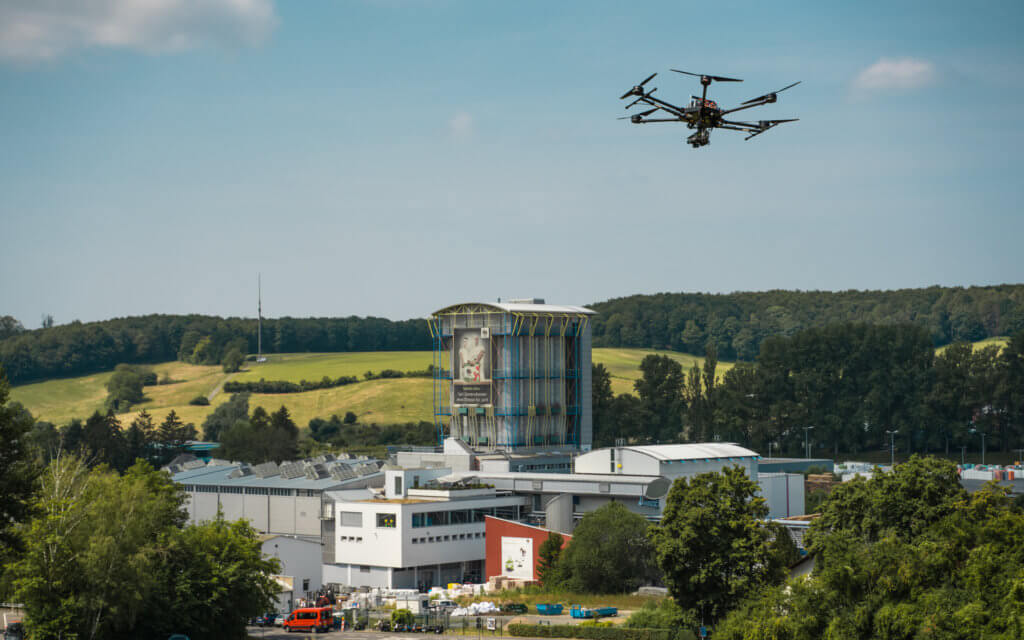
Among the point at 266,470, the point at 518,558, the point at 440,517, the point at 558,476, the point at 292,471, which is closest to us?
the point at 518,558

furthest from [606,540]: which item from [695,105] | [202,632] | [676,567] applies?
[695,105]

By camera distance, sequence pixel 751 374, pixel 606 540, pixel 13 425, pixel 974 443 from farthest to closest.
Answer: pixel 751 374, pixel 974 443, pixel 606 540, pixel 13 425

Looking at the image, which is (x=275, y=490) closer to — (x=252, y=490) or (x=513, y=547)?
(x=252, y=490)

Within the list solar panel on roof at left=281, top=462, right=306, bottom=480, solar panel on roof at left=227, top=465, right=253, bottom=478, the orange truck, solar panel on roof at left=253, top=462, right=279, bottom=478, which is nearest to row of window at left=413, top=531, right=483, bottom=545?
the orange truck

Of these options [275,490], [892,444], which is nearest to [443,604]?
[275,490]

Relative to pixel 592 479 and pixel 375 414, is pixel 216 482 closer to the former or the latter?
pixel 592 479

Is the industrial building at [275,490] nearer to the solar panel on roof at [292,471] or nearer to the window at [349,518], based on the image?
the solar panel on roof at [292,471]

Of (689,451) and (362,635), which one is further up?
(689,451)
